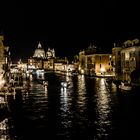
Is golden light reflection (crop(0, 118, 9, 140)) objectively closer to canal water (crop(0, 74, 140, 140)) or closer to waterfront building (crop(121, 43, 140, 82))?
canal water (crop(0, 74, 140, 140))

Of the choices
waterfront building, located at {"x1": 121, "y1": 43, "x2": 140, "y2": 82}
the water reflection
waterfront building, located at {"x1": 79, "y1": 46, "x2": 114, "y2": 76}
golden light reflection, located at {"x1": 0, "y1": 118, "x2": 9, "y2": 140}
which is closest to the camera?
golden light reflection, located at {"x1": 0, "y1": 118, "x2": 9, "y2": 140}

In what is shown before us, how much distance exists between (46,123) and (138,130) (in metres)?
10.4

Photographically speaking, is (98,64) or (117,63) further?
(98,64)

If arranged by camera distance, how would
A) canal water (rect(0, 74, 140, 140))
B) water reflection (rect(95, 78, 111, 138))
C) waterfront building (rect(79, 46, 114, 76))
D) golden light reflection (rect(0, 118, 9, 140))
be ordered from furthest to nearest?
waterfront building (rect(79, 46, 114, 76)), water reflection (rect(95, 78, 111, 138)), canal water (rect(0, 74, 140, 140)), golden light reflection (rect(0, 118, 9, 140))

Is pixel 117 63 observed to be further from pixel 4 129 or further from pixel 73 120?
pixel 4 129

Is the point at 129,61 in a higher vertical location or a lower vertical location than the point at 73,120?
higher

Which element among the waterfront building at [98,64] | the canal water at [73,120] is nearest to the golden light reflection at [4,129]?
the canal water at [73,120]

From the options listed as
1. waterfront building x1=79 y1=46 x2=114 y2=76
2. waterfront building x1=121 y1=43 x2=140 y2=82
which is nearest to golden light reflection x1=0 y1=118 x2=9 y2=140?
waterfront building x1=121 y1=43 x2=140 y2=82

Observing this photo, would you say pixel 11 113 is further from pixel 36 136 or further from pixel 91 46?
pixel 91 46

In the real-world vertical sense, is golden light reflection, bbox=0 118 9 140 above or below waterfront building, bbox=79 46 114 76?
below

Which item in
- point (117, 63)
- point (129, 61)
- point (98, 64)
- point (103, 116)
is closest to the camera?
point (103, 116)

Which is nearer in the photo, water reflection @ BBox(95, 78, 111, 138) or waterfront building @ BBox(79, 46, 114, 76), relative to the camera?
water reflection @ BBox(95, 78, 111, 138)

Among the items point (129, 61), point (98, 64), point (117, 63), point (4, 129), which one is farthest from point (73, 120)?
point (98, 64)

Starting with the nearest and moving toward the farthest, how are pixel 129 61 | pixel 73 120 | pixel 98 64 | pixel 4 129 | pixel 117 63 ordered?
pixel 4 129
pixel 73 120
pixel 129 61
pixel 117 63
pixel 98 64
